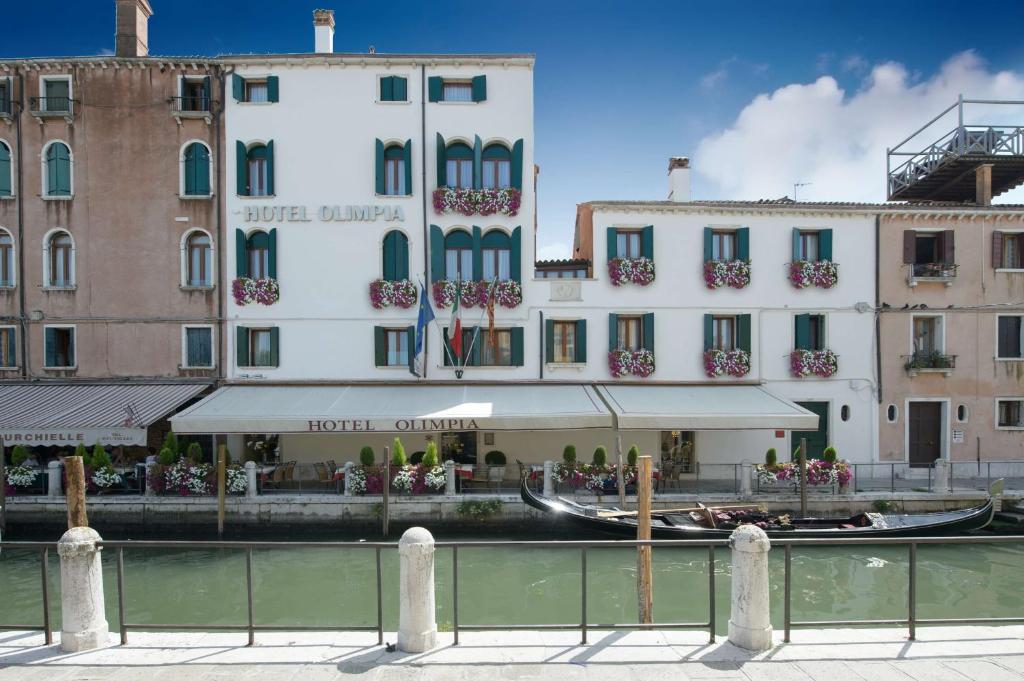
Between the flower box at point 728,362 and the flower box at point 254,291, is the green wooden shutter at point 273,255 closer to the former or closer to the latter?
the flower box at point 254,291

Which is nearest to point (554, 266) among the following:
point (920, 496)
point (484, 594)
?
point (484, 594)

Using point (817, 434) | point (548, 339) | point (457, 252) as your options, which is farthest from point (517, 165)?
point (817, 434)

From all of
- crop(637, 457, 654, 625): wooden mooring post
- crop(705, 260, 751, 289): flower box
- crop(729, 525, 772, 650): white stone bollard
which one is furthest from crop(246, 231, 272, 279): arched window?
crop(729, 525, 772, 650): white stone bollard

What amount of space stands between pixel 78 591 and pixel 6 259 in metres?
16.0

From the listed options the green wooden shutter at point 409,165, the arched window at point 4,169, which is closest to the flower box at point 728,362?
the green wooden shutter at point 409,165

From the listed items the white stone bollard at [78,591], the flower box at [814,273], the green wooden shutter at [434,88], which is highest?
the green wooden shutter at [434,88]

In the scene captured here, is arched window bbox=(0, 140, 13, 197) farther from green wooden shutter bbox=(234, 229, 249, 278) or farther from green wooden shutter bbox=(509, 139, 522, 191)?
green wooden shutter bbox=(509, 139, 522, 191)

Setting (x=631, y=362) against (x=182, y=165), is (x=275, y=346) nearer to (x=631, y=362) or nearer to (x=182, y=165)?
(x=182, y=165)

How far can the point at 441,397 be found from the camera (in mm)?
15391

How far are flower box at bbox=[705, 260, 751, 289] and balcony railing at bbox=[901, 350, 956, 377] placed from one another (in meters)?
5.42

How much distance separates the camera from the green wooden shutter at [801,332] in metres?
16.7

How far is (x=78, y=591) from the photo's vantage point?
570cm

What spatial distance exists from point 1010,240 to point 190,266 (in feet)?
79.5

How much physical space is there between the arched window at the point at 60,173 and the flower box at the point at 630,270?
15882 mm
